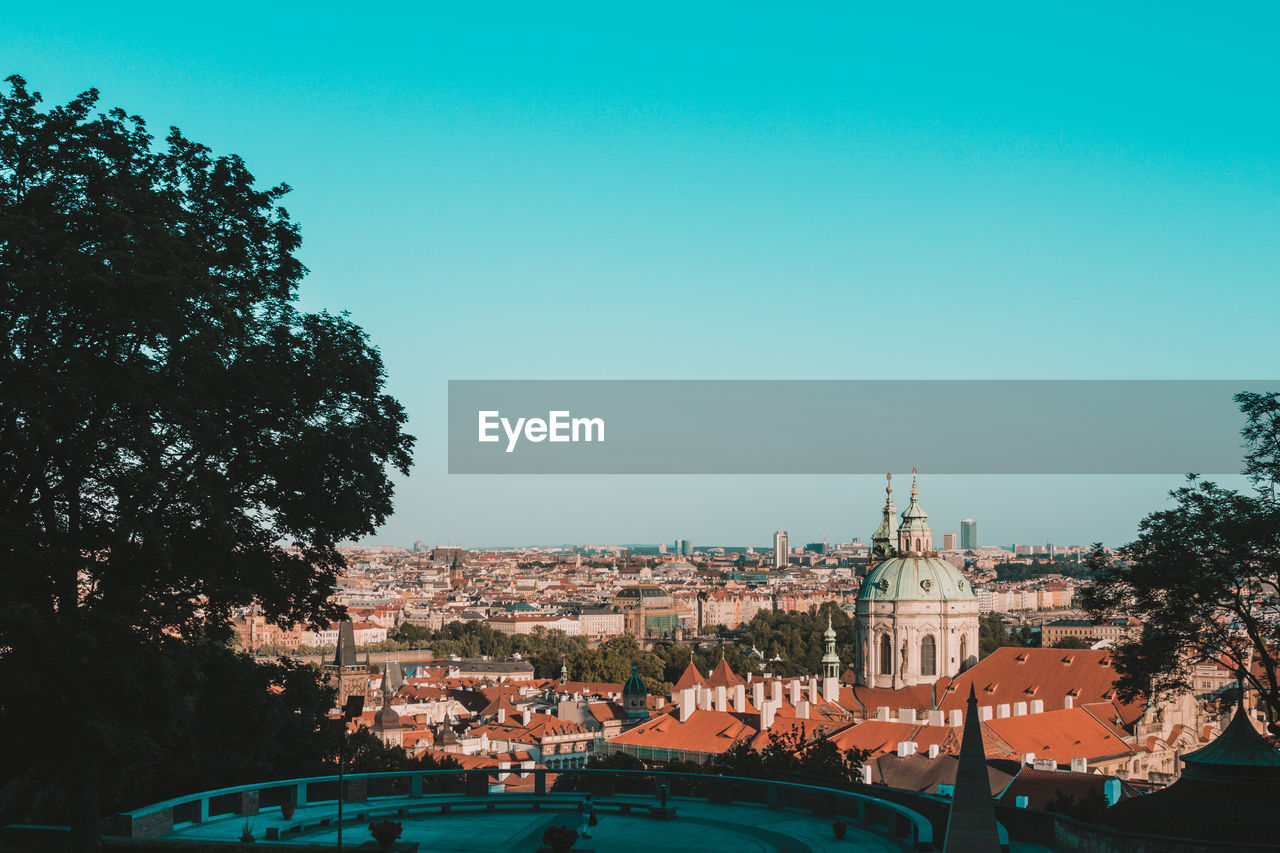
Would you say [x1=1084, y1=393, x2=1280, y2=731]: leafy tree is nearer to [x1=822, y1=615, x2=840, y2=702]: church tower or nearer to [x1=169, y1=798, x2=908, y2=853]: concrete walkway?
[x1=169, y1=798, x2=908, y2=853]: concrete walkway

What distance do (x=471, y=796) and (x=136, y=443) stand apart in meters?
7.07

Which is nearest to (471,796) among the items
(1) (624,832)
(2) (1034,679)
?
(1) (624,832)

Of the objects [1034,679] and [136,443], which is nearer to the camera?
[136,443]

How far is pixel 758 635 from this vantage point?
13175 centimetres

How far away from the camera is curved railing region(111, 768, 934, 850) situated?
16.5m

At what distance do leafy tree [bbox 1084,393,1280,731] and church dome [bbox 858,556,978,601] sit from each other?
46.8 meters

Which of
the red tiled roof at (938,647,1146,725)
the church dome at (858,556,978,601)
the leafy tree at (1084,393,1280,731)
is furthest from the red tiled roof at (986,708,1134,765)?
the leafy tree at (1084,393,1280,731)

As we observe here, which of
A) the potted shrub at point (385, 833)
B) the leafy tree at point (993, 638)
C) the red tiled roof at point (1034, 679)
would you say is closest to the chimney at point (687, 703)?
the red tiled roof at point (1034, 679)

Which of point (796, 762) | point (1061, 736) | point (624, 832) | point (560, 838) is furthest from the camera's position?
point (1061, 736)

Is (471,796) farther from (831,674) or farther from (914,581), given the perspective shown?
(831,674)

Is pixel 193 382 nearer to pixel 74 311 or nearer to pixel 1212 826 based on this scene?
pixel 74 311

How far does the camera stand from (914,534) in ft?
237

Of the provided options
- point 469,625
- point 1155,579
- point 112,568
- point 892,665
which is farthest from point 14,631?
point 469,625

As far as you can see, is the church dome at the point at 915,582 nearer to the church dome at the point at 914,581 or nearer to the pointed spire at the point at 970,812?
the church dome at the point at 914,581
